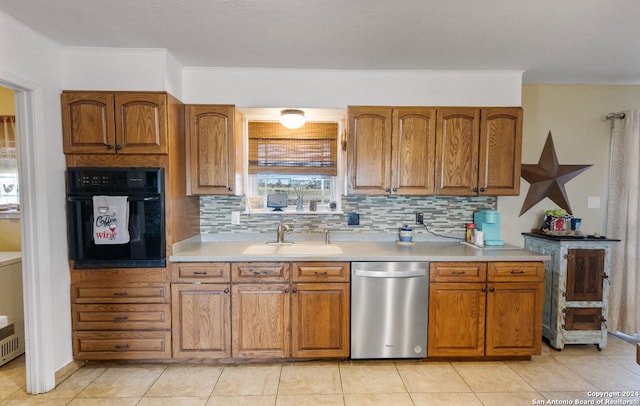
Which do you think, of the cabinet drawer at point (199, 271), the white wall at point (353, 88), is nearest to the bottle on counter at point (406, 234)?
the white wall at point (353, 88)

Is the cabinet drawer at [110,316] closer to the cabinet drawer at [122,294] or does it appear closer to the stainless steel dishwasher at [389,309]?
the cabinet drawer at [122,294]

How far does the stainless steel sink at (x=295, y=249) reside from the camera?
249cm

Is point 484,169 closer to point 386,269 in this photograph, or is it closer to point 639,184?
point 386,269

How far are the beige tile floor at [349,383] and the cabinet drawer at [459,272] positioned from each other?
680mm

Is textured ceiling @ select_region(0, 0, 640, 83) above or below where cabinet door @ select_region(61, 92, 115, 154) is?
above

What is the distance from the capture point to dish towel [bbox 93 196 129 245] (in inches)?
88.0

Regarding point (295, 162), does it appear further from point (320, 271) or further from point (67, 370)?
point (67, 370)

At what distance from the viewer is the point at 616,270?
2.98 metres

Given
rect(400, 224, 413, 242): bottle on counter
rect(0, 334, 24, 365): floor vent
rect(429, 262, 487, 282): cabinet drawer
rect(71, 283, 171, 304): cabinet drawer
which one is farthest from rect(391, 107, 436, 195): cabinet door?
rect(0, 334, 24, 365): floor vent

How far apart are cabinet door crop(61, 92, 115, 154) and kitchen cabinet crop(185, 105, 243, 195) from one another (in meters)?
0.54

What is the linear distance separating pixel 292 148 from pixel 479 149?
1659mm

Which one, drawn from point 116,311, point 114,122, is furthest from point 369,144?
point 116,311

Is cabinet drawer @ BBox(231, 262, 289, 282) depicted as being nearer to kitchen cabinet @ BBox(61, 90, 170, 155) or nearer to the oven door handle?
the oven door handle

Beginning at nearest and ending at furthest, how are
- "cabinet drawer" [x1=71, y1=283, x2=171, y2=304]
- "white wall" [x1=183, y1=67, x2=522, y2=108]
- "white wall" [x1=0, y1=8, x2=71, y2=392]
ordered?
"white wall" [x1=0, y1=8, x2=71, y2=392] < "cabinet drawer" [x1=71, y1=283, x2=171, y2=304] < "white wall" [x1=183, y1=67, x2=522, y2=108]
